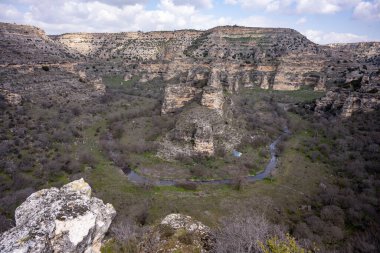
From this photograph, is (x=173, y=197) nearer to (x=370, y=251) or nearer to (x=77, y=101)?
(x=370, y=251)

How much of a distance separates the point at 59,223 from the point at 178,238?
6.03 metres

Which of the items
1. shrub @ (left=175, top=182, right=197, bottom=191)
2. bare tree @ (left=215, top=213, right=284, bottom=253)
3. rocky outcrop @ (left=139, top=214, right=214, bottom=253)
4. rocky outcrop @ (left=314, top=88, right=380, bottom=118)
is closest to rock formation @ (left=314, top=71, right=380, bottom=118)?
rocky outcrop @ (left=314, top=88, right=380, bottom=118)

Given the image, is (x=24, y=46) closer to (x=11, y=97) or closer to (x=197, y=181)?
(x=11, y=97)

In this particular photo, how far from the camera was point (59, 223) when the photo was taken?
265 inches

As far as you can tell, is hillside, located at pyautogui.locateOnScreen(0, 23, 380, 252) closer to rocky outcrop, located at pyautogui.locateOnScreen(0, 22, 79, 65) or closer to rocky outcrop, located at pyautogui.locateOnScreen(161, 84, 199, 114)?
rocky outcrop, located at pyautogui.locateOnScreen(161, 84, 199, 114)

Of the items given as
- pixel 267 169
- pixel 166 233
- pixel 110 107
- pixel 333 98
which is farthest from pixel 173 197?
pixel 333 98

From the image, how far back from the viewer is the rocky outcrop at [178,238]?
36.2ft

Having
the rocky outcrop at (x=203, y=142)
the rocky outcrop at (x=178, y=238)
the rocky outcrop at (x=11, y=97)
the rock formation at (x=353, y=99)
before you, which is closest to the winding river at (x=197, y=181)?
the rocky outcrop at (x=203, y=142)

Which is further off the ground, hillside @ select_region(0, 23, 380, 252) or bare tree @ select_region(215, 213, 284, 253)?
bare tree @ select_region(215, 213, 284, 253)

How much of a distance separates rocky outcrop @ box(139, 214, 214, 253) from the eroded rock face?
3033 millimetres

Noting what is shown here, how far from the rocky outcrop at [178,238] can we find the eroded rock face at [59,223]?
303 centimetres

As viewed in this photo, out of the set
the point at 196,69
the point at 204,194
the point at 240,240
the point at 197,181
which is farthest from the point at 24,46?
the point at 240,240

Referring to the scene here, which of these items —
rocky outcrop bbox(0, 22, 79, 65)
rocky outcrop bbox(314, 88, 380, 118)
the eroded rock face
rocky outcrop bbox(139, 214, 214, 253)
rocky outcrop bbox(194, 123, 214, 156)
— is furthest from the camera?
Answer: rocky outcrop bbox(0, 22, 79, 65)

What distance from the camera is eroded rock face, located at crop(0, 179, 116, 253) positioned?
20.2 ft
